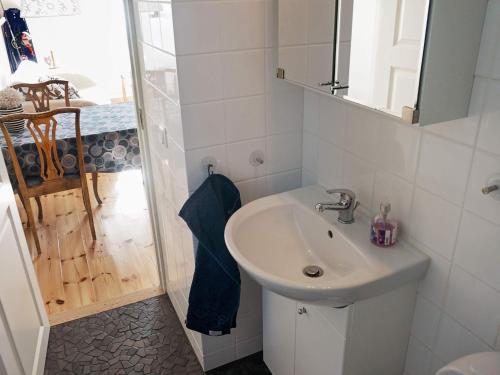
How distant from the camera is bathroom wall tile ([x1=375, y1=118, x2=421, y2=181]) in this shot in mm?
1228

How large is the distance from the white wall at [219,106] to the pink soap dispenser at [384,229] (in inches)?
21.8

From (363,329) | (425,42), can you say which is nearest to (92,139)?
(363,329)

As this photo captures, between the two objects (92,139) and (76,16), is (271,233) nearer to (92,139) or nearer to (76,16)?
(92,139)

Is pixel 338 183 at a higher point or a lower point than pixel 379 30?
lower

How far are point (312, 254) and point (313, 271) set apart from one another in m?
0.08

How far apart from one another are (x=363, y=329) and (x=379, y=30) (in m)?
0.83

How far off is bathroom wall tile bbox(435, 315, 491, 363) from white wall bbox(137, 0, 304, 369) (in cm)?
80

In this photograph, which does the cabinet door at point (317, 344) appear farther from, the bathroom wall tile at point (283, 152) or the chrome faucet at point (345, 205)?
the bathroom wall tile at point (283, 152)

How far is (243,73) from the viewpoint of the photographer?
60.9 inches

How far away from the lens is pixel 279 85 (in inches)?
64.2

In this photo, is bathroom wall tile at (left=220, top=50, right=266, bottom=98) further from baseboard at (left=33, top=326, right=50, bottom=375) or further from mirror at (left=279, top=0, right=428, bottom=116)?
baseboard at (left=33, top=326, right=50, bottom=375)

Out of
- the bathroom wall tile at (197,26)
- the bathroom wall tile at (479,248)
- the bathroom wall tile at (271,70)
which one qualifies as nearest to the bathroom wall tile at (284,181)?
the bathroom wall tile at (271,70)

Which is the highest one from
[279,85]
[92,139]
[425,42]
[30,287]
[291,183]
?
[425,42]

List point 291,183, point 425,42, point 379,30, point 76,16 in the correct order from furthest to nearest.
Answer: point 76,16 → point 291,183 → point 379,30 → point 425,42
